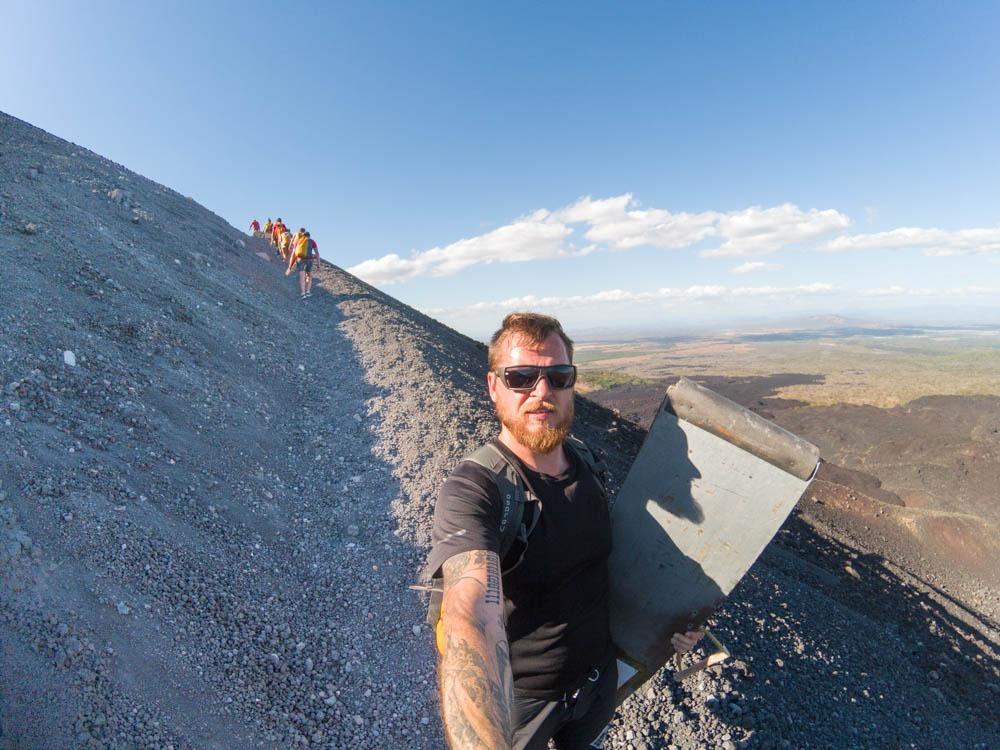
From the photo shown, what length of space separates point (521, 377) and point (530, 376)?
0.05m

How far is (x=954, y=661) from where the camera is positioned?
345 inches

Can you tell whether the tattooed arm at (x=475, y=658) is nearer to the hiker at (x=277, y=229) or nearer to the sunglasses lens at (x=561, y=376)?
the sunglasses lens at (x=561, y=376)

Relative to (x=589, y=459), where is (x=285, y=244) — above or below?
above

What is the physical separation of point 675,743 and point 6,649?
5.06 metres

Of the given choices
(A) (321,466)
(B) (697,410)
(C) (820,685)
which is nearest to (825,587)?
(C) (820,685)

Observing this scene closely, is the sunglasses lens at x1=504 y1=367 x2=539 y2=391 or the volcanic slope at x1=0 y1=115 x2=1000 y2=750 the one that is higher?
the sunglasses lens at x1=504 y1=367 x2=539 y2=391

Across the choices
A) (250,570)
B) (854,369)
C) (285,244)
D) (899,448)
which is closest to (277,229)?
(285,244)

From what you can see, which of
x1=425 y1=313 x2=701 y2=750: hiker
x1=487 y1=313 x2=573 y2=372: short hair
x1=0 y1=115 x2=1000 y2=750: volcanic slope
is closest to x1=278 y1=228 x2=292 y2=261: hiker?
x1=0 y1=115 x2=1000 y2=750: volcanic slope

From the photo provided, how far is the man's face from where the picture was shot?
8.04 ft

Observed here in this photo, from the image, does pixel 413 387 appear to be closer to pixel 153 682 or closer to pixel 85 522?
pixel 85 522

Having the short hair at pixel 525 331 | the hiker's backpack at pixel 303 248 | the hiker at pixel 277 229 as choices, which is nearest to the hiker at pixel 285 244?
the hiker at pixel 277 229

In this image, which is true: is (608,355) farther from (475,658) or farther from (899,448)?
(475,658)

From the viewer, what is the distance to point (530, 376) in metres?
2.56

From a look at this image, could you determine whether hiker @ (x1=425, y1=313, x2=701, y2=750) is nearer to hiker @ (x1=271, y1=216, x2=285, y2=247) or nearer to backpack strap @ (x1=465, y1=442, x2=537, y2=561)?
backpack strap @ (x1=465, y1=442, x2=537, y2=561)
